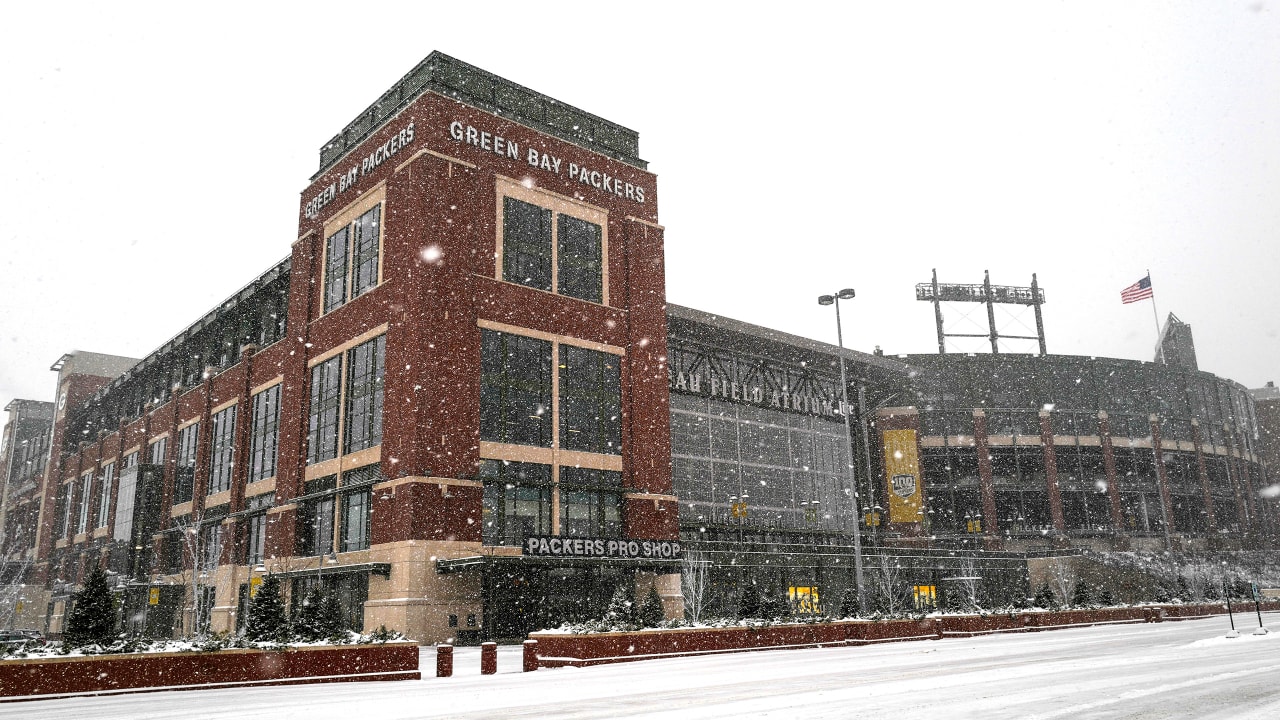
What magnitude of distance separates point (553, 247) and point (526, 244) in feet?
5.39

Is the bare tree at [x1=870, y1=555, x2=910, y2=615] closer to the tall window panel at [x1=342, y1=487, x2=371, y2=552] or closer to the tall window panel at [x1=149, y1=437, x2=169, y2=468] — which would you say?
the tall window panel at [x1=342, y1=487, x2=371, y2=552]

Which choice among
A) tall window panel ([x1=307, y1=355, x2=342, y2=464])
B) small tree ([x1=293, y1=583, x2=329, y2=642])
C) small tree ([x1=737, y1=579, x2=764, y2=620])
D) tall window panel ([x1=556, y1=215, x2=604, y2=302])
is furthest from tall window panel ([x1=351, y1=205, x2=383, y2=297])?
small tree ([x1=737, y1=579, x2=764, y2=620])

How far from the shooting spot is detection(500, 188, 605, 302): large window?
48.9 m

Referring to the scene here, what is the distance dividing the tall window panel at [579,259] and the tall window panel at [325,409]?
1332 centimetres

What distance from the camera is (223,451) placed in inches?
2482

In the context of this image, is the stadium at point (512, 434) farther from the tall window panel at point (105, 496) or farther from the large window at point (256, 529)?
the tall window panel at point (105, 496)

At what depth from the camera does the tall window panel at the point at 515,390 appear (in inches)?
1805

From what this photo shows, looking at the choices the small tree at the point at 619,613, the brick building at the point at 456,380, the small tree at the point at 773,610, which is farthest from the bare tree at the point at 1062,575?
the small tree at the point at 619,613

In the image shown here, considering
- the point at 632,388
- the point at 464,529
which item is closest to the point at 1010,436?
the point at 632,388

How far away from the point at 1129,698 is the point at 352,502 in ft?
133

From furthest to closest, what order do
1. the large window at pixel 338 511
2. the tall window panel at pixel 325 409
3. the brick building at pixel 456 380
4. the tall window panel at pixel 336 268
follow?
the tall window panel at pixel 336 268
the tall window panel at pixel 325 409
the large window at pixel 338 511
the brick building at pixel 456 380

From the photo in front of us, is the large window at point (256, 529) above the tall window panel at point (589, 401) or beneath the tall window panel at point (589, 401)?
beneath

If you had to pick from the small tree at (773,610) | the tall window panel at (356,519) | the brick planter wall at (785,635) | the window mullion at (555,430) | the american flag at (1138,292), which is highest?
the american flag at (1138,292)

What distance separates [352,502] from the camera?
4700 centimetres
